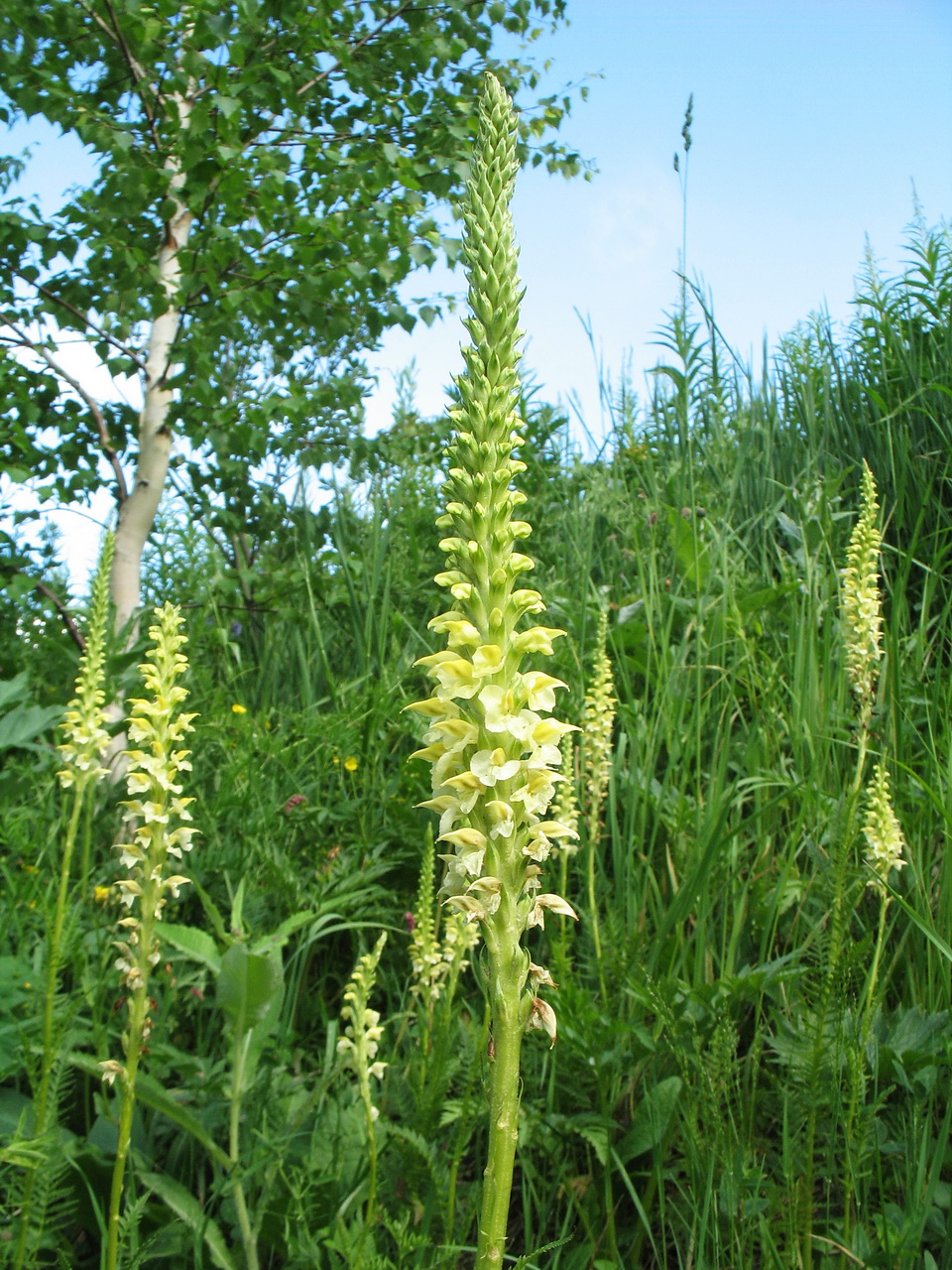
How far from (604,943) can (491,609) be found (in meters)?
1.82

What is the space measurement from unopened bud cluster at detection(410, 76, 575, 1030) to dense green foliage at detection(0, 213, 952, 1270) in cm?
75

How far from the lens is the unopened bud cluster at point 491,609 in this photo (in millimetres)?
1210

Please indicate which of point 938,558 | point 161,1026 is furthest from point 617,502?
point 161,1026

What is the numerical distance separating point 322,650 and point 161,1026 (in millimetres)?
2157

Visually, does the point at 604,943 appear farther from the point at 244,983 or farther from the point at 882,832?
the point at 244,983

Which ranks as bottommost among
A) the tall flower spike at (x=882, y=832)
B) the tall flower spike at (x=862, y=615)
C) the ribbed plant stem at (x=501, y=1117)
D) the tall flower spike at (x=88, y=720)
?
the ribbed plant stem at (x=501, y=1117)

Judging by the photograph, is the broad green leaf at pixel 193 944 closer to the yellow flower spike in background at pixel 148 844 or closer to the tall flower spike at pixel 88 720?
the yellow flower spike in background at pixel 148 844

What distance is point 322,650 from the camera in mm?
4430

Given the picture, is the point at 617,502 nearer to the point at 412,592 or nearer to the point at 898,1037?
the point at 412,592

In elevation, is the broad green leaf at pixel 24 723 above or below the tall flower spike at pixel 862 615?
below

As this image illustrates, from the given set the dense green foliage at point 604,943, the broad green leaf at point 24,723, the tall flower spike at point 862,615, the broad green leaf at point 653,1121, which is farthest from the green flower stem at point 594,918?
the broad green leaf at point 24,723

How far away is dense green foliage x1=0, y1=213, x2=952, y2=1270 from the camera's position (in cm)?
206

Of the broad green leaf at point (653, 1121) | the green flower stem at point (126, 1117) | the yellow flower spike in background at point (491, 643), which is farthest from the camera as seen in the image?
the broad green leaf at point (653, 1121)

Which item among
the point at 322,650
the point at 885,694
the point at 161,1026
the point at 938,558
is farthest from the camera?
the point at 322,650
